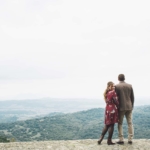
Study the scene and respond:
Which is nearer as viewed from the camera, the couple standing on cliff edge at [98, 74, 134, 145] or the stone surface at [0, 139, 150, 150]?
the couple standing on cliff edge at [98, 74, 134, 145]

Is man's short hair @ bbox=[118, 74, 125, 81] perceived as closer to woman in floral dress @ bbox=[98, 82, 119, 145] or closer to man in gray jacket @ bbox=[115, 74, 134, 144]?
man in gray jacket @ bbox=[115, 74, 134, 144]

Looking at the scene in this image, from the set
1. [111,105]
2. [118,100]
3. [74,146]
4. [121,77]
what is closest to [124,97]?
[118,100]

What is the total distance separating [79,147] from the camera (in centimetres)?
1084

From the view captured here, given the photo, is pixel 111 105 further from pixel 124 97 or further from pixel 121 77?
pixel 121 77

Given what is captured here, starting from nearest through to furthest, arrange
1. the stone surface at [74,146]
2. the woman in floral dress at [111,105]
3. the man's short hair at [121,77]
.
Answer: the woman in floral dress at [111,105] < the man's short hair at [121,77] < the stone surface at [74,146]

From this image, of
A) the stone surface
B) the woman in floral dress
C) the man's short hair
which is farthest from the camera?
the stone surface

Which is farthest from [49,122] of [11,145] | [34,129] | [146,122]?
[11,145]

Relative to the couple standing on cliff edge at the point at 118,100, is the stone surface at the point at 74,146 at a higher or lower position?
lower

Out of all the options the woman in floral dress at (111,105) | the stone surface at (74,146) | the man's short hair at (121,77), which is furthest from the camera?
the stone surface at (74,146)

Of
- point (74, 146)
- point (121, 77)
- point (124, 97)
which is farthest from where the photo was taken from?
point (74, 146)

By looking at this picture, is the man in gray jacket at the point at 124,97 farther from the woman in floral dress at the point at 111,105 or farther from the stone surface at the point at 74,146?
the stone surface at the point at 74,146

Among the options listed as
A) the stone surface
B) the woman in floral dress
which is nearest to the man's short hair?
the woman in floral dress

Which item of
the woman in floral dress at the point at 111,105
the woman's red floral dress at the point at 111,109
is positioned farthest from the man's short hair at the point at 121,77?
the woman's red floral dress at the point at 111,109

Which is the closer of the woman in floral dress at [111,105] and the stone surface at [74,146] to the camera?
the woman in floral dress at [111,105]
